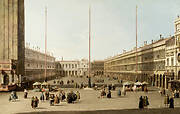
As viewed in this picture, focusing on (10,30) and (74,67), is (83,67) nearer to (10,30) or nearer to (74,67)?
(74,67)

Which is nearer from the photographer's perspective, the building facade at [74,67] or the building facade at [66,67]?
the building facade at [66,67]

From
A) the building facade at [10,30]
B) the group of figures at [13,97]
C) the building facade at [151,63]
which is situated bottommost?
the group of figures at [13,97]

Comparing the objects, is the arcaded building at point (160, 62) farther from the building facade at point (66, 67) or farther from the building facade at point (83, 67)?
the building facade at point (66, 67)

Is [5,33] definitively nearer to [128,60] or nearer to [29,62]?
[29,62]

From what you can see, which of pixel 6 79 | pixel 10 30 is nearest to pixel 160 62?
pixel 6 79

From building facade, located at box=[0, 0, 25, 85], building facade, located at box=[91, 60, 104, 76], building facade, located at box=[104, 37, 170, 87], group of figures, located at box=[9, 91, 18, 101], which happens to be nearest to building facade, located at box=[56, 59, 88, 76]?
building facade, located at box=[91, 60, 104, 76]

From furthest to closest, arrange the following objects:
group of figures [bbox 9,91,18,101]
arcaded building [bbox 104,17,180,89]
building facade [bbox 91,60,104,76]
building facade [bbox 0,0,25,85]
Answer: building facade [bbox 91,60,104,76] < building facade [bbox 0,0,25,85] < arcaded building [bbox 104,17,180,89] < group of figures [bbox 9,91,18,101]

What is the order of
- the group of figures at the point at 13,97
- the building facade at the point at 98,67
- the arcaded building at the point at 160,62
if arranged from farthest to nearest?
the building facade at the point at 98,67 → the arcaded building at the point at 160,62 → the group of figures at the point at 13,97

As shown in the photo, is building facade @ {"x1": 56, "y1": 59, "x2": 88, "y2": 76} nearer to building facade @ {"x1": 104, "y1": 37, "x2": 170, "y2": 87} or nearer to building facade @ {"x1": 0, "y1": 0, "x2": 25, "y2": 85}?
building facade @ {"x1": 104, "y1": 37, "x2": 170, "y2": 87}

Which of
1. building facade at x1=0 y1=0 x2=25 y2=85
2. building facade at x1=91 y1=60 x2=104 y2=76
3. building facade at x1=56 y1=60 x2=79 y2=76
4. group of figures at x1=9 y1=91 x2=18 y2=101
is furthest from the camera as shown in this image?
building facade at x1=91 y1=60 x2=104 y2=76

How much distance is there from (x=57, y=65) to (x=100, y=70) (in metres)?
32.6

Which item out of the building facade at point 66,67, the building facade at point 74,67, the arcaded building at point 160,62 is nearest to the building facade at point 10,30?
the arcaded building at point 160,62

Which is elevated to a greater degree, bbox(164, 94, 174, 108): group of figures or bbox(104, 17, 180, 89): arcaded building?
bbox(104, 17, 180, 89): arcaded building

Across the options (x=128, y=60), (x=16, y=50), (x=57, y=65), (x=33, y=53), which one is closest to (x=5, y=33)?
(x=16, y=50)
